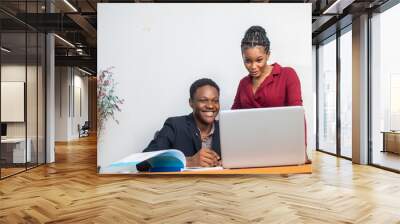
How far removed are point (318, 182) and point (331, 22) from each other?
4253mm

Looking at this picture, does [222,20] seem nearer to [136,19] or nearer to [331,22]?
[136,19]

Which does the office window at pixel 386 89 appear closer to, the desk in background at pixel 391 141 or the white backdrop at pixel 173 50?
the desk in background at pixel 391 141

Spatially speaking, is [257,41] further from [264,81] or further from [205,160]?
[205,160]

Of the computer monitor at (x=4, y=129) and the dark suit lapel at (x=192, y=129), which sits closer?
the dark suit lapel at (x=192, y=129)

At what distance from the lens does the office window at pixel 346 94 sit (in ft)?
28.2

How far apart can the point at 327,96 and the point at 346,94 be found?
156 cm

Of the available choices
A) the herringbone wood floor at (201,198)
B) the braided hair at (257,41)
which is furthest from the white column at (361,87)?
the braided hair at (257,41)

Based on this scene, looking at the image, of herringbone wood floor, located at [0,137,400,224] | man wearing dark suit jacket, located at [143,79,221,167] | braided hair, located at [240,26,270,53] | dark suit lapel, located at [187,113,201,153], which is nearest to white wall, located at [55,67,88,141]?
herringbone wood floor, located at [0,137,400,224]

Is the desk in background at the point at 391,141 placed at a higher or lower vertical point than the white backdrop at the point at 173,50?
lower

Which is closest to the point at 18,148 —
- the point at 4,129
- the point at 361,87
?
the point at 4,129

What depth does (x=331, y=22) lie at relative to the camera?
8.44 meters

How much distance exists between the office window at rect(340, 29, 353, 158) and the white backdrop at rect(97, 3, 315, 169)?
295 centimetres

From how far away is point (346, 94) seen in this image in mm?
8891

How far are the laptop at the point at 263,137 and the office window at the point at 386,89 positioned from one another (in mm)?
6847
